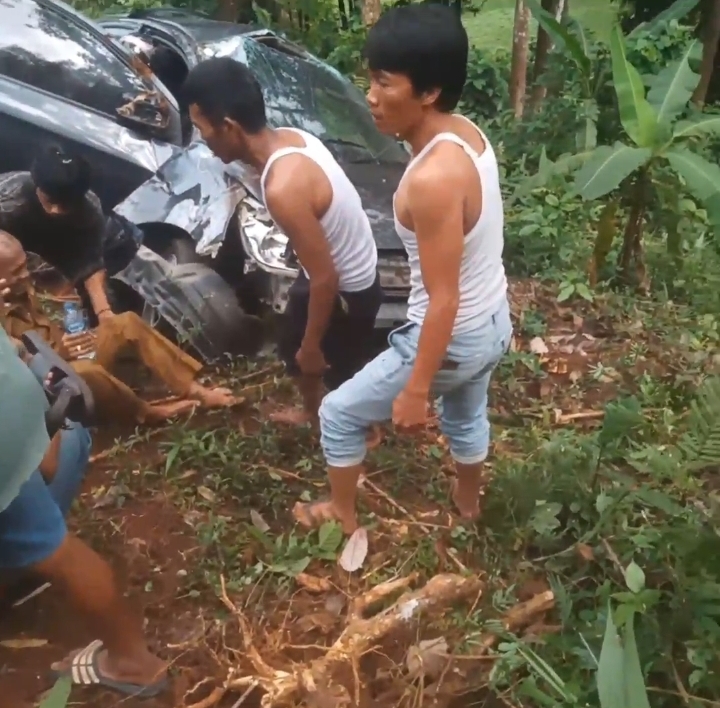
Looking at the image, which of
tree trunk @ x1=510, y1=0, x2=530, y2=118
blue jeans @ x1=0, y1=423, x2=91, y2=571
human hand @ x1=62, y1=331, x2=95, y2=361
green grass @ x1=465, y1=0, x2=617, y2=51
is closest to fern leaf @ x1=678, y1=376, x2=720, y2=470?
blue jeans @ x1=0, y1=423, x2=91, y2=571

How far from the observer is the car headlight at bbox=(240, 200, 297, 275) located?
3342 mm

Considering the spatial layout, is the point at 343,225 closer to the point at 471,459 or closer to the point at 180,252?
the point at 471,459

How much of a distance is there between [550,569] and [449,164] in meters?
1.49

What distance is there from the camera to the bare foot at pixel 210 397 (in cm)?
343

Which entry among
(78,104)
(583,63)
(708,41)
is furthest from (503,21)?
(78,104)

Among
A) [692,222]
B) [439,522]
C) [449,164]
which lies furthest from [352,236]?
[692,222]

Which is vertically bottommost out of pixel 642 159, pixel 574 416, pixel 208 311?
pixel 574 416

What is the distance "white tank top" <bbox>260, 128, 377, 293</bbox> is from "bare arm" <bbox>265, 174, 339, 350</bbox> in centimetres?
7

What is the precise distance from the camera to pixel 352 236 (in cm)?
272

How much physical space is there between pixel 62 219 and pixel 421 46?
207 cm

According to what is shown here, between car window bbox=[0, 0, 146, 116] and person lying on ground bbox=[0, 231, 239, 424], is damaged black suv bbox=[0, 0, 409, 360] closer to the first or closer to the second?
car window bbox=[0, 0, 146, 116]

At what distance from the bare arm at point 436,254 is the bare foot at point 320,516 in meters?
0.82

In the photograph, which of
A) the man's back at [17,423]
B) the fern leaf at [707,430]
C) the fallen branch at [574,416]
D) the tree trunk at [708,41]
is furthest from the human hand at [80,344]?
the tree trunk at [708,41]

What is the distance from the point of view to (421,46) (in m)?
1.87
